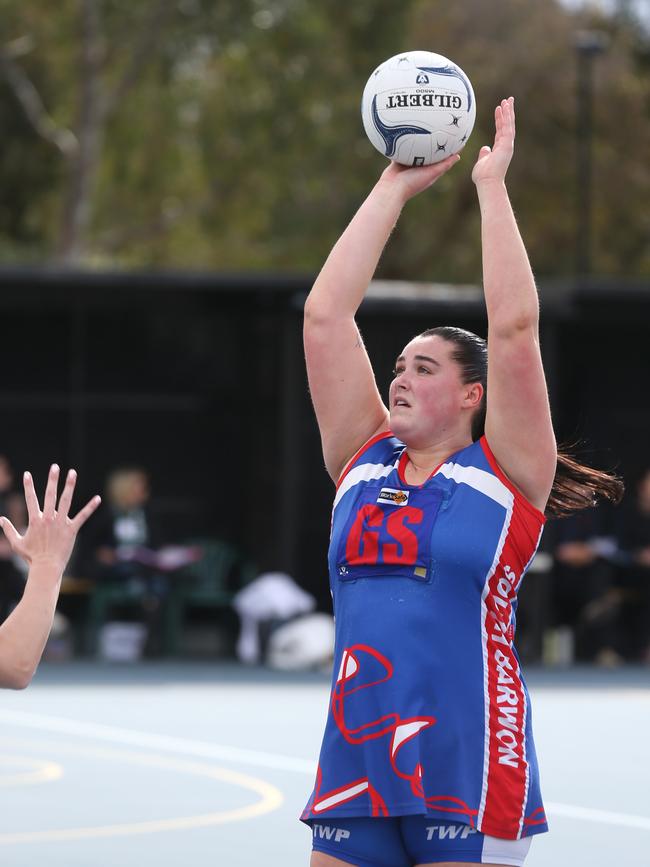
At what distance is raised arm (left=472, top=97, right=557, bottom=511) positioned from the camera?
3.59 meters

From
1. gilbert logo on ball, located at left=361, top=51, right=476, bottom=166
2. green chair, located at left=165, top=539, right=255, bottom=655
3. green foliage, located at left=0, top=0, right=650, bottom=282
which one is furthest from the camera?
green foliage, located at left=0, top=0, right=650, bottom=282

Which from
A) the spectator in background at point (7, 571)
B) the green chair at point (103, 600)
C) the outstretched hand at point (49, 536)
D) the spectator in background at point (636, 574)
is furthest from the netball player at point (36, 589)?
Result: the spectator in background at point (636, 574)

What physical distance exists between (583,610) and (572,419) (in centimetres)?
253

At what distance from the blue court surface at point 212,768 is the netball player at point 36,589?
11.6 ft

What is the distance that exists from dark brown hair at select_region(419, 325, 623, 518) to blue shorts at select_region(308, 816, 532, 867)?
86 cm

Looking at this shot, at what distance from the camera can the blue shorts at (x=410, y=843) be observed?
3482 mm

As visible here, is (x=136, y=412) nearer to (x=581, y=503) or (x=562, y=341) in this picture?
(x=562, y=341)

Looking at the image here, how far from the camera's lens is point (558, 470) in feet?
13.2

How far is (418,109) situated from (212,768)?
19.1 feet

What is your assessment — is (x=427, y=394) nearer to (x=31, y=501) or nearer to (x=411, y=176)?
(x=411, y=176)

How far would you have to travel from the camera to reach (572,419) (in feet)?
60.2

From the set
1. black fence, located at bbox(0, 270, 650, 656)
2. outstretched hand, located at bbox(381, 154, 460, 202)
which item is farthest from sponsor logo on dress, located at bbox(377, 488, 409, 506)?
black fence, located at bbox(0, 270, 650, 656)

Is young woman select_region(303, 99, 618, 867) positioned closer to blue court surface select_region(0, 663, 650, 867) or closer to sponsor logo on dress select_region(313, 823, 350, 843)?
sponsor logo on dress select_region(313, 823, 350, 843)

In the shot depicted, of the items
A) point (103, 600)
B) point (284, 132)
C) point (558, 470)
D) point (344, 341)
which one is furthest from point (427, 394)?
point (284, 132)
